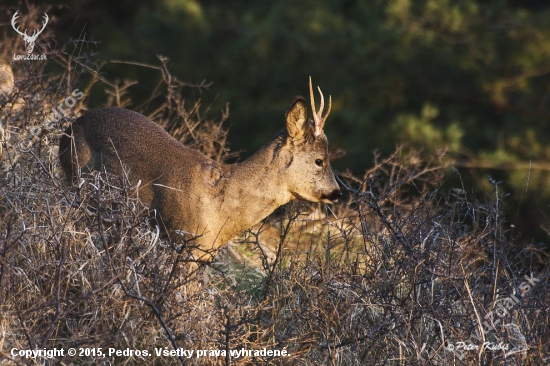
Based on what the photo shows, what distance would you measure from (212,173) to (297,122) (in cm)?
71

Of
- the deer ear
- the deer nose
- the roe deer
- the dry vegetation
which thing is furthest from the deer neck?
the dry vegetation

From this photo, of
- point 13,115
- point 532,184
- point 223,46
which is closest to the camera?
point 13,115

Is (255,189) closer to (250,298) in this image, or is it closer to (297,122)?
(297,122)

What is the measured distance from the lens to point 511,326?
517 centimetres

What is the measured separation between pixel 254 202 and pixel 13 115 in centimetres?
224

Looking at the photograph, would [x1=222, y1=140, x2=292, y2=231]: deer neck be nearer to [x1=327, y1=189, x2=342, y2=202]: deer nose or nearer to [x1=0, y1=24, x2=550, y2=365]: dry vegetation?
[x1=327, y1=189, x2=342, y2=202]: deer nose

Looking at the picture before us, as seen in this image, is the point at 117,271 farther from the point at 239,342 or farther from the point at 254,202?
the point at 254,202

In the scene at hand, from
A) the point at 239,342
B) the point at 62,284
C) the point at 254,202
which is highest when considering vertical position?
the point at 254,202

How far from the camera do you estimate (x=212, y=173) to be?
641cm

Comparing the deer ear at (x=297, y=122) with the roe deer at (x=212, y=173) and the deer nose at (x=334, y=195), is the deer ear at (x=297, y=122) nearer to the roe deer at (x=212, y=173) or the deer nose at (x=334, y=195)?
the roe deer at (x=212, y=173)

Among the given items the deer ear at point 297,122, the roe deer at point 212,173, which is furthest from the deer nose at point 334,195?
the deer ear at point 297,122

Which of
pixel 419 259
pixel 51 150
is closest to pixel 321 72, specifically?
pixel 51 150

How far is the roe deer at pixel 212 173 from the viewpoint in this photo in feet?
20.6

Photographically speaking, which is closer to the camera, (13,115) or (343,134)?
(13,115)
